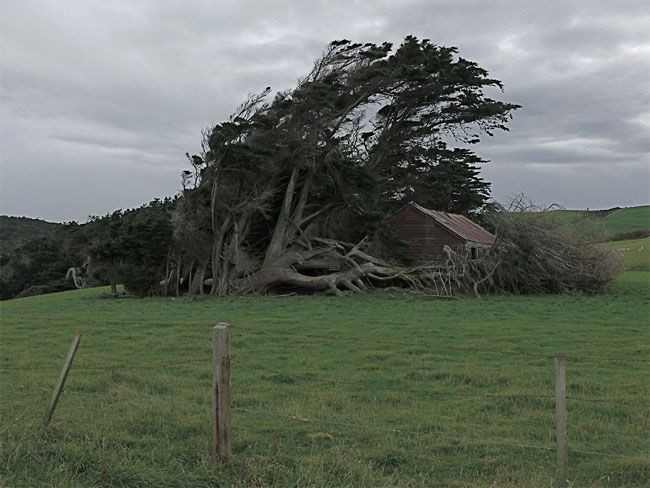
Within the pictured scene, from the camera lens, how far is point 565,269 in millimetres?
29625

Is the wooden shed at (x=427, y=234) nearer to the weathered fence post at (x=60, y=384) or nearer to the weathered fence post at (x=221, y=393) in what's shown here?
the weathered fence post at (x=60, y=384)

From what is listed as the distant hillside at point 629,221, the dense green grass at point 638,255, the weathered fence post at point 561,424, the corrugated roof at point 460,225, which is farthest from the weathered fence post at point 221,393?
the distant hillside at point 629,221

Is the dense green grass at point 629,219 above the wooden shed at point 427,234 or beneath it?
above

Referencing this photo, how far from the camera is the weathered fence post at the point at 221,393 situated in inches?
221

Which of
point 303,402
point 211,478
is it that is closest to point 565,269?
point 303,402

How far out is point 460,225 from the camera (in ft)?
132

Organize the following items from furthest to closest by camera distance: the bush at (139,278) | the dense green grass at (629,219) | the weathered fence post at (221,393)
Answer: the dense green grass at (629,219), the bush at (139,278), the weathered fence post at (221,393)

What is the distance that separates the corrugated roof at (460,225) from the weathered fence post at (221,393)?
103ft

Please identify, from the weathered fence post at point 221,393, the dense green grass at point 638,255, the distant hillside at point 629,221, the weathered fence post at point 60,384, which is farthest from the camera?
the distant hillside at point 629,221

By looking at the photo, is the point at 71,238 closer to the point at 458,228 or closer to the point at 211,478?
the point at 458,228

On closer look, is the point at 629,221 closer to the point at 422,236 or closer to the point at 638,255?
the point at 638,255

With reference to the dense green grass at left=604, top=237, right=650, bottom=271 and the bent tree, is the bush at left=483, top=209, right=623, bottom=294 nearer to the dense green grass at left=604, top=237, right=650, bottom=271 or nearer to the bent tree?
the bent tree

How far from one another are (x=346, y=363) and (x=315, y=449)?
A: 4.95m

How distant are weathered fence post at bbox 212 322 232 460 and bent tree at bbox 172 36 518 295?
24.0 m
